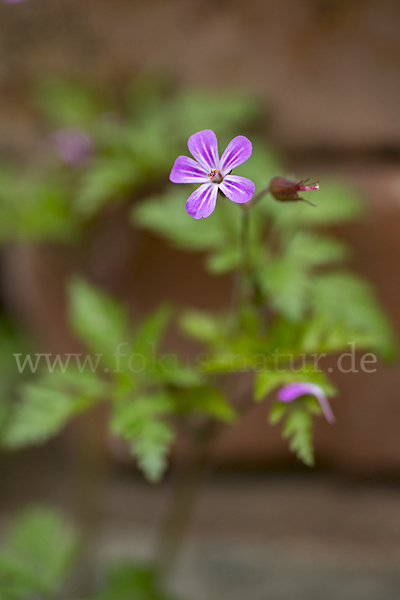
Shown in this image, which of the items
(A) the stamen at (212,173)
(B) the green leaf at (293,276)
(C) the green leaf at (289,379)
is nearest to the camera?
(A) the stamen at (212,173)

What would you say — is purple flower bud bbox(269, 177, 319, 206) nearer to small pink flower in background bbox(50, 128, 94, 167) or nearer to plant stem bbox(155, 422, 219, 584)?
plant stem bbox(155, 422, 219, 584)

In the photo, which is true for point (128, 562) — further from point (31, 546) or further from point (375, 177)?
point (375, 177)

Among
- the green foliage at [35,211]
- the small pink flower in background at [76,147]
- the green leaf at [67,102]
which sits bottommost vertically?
the green foliage at [35,211]

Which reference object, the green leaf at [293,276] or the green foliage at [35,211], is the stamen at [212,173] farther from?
the green foliage at [35,211]

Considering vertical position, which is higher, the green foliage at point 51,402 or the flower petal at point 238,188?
the flower petal at point 238,188

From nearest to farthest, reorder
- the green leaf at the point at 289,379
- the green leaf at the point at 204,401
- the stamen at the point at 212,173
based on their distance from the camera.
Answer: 1. the stamen at the point at 212,173
2. the green leaf at the point at 289,379
3. the green leaf at the point at 204,401

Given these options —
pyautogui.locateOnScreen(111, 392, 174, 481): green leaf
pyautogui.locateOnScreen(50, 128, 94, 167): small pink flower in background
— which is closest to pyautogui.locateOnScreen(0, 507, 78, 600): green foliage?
pyautogui.locateOnScreen(111, 392, 174, 481): green leaf

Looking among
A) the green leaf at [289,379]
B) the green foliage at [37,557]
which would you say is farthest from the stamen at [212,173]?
the green foliage at [37,557]
